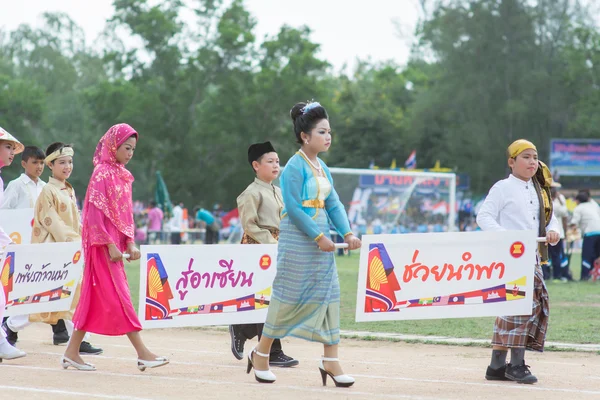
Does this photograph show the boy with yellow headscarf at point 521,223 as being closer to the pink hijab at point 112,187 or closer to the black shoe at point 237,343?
the black shoe at point 237,343

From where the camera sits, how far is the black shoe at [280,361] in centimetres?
813

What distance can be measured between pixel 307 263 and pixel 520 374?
1679 millimetres

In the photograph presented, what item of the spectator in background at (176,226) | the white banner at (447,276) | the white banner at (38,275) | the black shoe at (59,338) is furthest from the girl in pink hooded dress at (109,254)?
the spectator in background at (176,226)

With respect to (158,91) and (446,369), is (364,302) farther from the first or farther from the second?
(158,91)

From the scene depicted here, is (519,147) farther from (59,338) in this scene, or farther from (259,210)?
(59,338)

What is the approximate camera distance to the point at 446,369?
8.00 metres

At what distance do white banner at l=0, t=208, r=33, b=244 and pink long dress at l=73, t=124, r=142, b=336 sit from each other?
7.60ft

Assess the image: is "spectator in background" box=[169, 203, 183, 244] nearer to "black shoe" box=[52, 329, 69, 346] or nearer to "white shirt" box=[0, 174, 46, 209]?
"white shirt" box=[0, 174, 46, 209]

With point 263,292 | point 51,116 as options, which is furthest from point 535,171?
point 51,116

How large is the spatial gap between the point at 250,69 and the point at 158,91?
492 cm

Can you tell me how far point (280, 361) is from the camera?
8.16 m

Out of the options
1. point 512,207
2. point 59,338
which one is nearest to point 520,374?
point 512,207

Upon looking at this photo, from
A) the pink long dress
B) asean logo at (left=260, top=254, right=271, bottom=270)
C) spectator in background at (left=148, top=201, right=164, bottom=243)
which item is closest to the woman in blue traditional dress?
the pink long dress

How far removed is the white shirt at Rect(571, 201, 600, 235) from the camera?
791 inches
